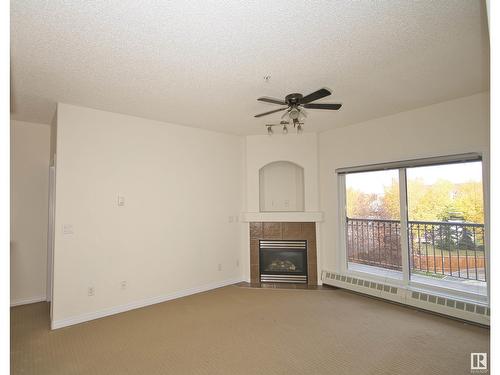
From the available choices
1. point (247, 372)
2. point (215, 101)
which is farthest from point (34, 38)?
point (247, 372)

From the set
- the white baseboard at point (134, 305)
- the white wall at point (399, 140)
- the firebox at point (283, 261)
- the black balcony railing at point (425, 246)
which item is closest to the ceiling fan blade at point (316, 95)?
the white wall at point (399, 140)

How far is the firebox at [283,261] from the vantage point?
508 centimetres

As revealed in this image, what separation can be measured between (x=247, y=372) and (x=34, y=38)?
3.14m

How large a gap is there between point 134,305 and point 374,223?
3838 millimetres

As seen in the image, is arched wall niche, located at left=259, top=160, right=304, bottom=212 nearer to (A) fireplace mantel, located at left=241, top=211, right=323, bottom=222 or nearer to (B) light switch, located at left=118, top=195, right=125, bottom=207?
(A) fireplace mantel, located at left=241, top=211, right=323, bottom=222

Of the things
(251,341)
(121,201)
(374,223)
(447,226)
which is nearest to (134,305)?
(121,201)

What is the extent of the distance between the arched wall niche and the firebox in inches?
29.7

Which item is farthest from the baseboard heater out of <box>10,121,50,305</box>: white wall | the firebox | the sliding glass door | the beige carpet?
<box>10,121,50,305</box>: white wall

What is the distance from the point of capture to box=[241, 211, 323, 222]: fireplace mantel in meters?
4.99

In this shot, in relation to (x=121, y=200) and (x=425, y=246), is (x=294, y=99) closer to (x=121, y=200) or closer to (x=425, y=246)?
(x=121, y=200)

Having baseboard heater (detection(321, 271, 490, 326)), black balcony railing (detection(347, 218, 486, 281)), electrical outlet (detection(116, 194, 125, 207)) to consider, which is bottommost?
baseboard heater (detection(321, 271, 490, 326))

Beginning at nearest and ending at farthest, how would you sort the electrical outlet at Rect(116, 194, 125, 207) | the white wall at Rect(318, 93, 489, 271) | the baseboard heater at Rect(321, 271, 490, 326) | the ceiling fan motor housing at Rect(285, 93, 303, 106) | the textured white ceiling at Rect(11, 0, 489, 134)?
the textured white ceiling at Rect(11, 0, 489, 134) < the ceiling fan motor housing at Rect(285, 93, 303, 106) < the baseboard heater at Rect(321, 271, 490, 326) < the white wall at Rect(318, 93, 489, 271) < the electrical outlet at Rect(116, 194, 125, 207)

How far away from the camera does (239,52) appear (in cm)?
231

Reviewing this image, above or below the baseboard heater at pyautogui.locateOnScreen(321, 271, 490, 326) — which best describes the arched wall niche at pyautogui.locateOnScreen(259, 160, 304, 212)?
above
